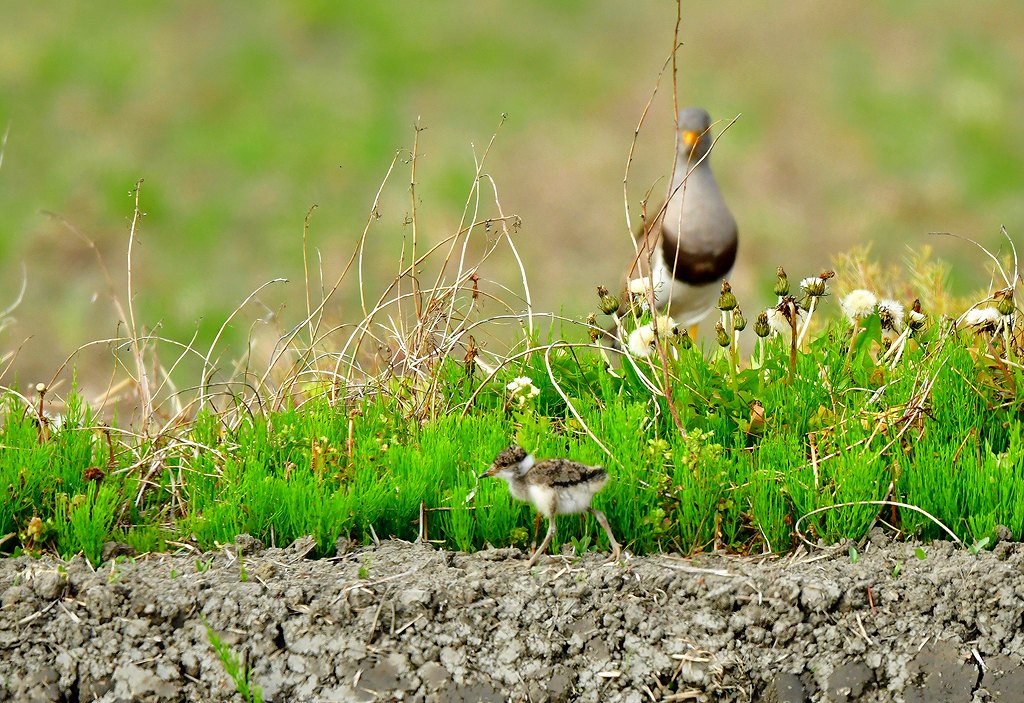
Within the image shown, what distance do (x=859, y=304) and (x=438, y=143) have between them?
640 cm

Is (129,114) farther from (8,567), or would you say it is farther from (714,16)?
(8,567)

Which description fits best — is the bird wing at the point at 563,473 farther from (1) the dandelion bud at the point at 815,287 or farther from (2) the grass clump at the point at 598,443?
(1) the dandelion bud at the point at 815,287

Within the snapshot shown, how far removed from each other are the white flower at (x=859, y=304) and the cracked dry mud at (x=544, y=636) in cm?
100

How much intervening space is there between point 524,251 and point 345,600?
5.94 metres

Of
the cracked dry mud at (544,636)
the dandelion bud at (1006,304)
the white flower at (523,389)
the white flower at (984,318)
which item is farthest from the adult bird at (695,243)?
the cracked dry mud at (544,636)

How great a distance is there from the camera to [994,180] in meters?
9.45

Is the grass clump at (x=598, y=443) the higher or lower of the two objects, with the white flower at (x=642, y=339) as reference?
lower

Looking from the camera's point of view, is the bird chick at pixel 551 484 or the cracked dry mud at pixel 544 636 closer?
the cracked dry mud at pixel 544 636

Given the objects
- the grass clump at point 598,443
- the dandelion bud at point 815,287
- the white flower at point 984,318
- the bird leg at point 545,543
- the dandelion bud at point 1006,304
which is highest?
the dandelion bud at point 815,287

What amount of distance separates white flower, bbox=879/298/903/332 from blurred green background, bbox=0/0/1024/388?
3915 millimetres

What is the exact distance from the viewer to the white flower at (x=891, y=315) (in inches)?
143

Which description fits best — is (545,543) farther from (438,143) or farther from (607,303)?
(438,143)

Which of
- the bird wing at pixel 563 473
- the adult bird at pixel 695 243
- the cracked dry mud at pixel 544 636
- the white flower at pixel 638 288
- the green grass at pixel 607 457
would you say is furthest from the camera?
the adult bird at pixel 695 243

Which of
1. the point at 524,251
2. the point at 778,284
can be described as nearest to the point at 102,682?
the point at 778,284
